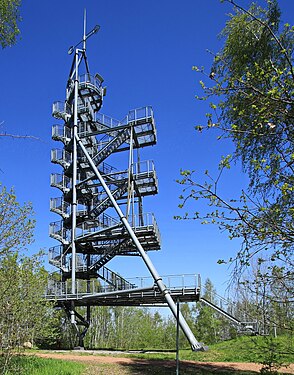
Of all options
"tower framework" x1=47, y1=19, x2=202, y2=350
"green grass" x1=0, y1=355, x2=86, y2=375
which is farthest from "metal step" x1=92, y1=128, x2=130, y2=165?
"green grass" x1=0, y1=355, x2=86, y2=375

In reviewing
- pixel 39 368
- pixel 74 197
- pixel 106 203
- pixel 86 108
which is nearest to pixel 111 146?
pixel 106 203

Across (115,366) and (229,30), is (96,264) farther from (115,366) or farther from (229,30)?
(229,30)

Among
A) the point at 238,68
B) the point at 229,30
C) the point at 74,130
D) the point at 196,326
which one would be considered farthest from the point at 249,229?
the point at 196,326

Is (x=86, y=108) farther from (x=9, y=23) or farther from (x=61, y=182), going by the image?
(x=9, y=23)

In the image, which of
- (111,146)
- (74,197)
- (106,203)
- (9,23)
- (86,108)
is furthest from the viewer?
(86,108)


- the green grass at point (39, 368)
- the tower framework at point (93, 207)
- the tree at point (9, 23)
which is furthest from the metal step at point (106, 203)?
the tree at point (9, 23)

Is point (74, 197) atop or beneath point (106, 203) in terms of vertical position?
atop

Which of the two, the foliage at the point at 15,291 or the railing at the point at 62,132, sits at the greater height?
the railing at the point at 62,132

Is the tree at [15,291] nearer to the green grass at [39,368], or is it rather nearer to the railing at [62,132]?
the green grass at [39,368]

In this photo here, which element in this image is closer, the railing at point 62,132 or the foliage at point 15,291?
the foliage at point 15,291

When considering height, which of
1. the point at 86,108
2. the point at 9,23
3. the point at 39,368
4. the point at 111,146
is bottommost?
the point at 39,368

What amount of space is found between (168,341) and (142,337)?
3.29 meters

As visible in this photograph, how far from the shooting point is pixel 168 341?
1786 inches

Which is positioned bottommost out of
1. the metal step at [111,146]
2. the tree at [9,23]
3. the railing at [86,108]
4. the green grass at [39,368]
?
A: the green grass at [39,368]
